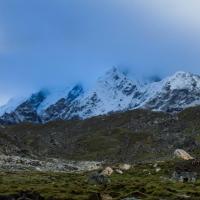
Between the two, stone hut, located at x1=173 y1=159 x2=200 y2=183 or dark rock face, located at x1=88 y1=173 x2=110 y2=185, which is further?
stone hut, located at x1=173 y1=159 x2=200 y2=183

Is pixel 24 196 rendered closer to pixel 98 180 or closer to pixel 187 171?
pixel 98 180

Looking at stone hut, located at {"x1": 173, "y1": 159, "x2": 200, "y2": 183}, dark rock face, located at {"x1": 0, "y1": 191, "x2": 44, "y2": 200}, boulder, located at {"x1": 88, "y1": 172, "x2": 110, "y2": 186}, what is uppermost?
stone hut, located at {"x1": 173, "y1": 159, "x2": 200, "y2": 183}

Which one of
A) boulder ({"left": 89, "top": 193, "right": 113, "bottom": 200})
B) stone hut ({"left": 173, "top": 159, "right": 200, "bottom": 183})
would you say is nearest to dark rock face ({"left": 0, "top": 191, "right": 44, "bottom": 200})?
boulder ({"left": 89, "top": 193, "right": 113, "bottom": 200})

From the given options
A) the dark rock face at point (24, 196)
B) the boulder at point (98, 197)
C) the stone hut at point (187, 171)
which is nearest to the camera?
the boulder at point (98, 197)

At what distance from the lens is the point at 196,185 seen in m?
70.4

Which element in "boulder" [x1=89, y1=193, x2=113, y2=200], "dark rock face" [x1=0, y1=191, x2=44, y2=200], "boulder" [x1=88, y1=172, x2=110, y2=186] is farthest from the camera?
"boulder" [x1=88, y1=172, x2=110, y2=186]

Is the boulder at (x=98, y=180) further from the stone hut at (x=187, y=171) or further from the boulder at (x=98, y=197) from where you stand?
the boulder at (x=98, y=197)

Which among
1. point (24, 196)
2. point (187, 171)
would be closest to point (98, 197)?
point (24, 196)

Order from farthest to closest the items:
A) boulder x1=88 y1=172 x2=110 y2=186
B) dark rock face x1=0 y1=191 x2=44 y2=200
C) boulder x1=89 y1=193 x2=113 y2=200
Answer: boulder x1=88 y1=172 x2=110 y2=186, dark rock face x1=0 y1=191 x2=44 y2=200, boulder x1=89 y1=193 x2=113 y2=200

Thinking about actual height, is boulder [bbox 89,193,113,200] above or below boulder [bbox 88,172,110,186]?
below

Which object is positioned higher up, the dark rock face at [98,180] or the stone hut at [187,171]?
the stone hut at [187,171]

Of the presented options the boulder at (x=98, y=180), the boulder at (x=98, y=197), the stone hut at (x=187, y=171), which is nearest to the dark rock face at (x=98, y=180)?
the boulder at (x=98, y=180)

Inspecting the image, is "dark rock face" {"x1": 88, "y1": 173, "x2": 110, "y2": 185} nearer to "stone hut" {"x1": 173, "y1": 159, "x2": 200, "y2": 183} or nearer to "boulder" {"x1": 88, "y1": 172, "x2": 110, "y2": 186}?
"boulder" {"x1": 88, "y1": 172, "x2": 110, "y2": 186}

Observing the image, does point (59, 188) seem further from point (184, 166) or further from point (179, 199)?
point (184, 166)
